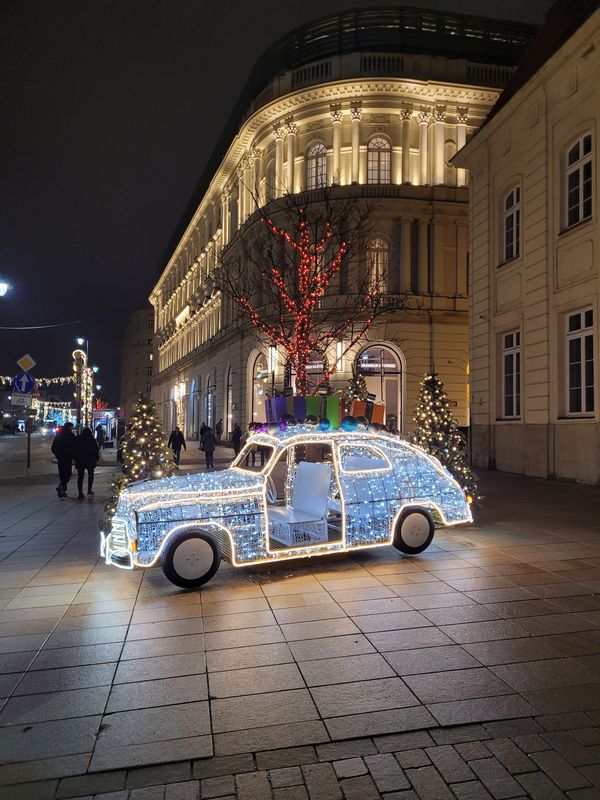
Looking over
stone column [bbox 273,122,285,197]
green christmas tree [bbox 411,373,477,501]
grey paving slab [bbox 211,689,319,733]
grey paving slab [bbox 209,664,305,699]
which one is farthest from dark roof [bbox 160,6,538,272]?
grey paving slab [bbox 211,689,319,733]

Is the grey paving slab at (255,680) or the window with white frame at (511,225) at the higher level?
the window with white frame at (511,225)

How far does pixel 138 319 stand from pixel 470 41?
90.5 m

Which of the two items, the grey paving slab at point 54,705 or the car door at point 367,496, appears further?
the car door at point 367,496

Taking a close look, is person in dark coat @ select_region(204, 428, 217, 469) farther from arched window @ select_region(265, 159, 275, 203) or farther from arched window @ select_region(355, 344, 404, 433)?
arched window @ select_region(265, 159, 275, 203)

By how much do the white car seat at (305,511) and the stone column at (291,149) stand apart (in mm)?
30514

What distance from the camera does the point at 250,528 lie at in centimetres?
698

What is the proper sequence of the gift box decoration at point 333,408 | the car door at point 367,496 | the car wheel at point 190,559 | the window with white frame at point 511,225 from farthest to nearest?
the window with white frame at point 511,225
the gift box decoration at point 333,408
the car door at point 367,496
the car wheel at point 190,559

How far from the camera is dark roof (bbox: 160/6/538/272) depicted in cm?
3506

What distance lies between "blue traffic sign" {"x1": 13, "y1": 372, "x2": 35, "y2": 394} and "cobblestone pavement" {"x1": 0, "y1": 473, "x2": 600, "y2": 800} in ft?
44.3

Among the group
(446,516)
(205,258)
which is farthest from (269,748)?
(205,258)

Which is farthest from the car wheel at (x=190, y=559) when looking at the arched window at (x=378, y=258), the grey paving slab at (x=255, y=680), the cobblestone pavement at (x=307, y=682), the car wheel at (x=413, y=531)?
the arched window at (x=378, y=258)

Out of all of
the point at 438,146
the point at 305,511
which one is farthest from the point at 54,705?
the point at 438,146

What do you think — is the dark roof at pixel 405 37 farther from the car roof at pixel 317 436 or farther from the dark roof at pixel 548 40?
the car roof at pixel 317 436

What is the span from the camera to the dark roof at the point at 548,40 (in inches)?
749
